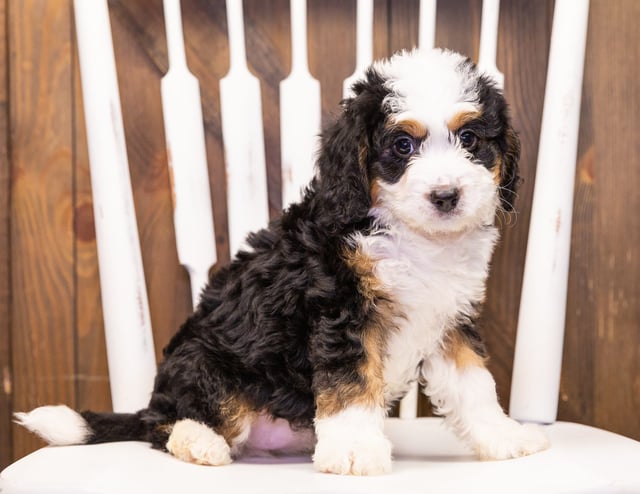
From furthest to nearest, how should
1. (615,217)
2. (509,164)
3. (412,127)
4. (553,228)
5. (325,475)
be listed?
1. (615,217)
2. (553,228)
3. (509,164)
4. (412,127)
5. (325,475)

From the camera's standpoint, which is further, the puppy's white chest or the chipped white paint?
the chipped white paint

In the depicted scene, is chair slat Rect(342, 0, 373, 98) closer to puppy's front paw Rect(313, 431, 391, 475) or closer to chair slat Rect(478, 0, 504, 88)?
chair slat Rect(478, 0, 504, 88)

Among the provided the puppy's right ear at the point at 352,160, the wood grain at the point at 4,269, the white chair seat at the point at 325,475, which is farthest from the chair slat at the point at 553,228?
the wood grain at the point at 4,269

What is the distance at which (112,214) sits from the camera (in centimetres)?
160

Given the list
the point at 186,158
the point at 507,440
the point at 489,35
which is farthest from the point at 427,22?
the point at 507,440

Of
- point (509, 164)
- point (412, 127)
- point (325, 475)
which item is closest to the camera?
point (325, 475)

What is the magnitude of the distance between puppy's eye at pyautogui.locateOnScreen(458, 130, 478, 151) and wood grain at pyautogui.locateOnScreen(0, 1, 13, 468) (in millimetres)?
1167

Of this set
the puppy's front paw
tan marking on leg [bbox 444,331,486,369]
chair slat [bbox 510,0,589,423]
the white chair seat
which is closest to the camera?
the white chair seat

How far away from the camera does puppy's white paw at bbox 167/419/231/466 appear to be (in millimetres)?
1281

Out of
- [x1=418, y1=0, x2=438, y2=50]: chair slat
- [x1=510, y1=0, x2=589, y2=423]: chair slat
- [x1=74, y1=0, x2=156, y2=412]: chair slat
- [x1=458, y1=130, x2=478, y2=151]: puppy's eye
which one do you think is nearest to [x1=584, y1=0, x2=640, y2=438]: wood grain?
[x1=510, y1=0, x2=589, y2=423]: chair slat

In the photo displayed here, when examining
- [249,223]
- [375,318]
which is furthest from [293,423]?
[249,223]

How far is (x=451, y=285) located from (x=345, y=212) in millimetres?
223

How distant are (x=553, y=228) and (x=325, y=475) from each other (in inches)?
28.7

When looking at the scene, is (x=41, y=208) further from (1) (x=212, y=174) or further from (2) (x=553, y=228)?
(2) (x=553, y=228)
